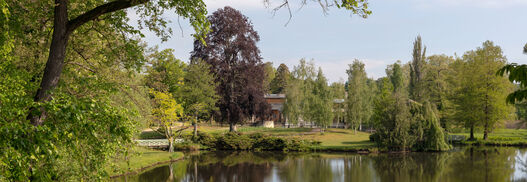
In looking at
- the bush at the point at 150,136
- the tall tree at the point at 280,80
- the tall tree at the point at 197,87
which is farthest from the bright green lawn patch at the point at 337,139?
the tall tree at the point at 280,80

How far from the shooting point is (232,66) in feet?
138

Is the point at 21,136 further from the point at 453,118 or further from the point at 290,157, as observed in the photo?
the point at 453,118

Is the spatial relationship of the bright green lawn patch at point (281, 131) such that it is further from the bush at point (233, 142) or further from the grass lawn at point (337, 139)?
the bush at point (233, 142)

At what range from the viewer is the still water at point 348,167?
66.9 ft

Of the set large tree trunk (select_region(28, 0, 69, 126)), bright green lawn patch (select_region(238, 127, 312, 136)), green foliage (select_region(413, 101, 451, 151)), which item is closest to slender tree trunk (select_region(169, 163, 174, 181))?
large tree trunk (select_region(28, 0, 69, 126))

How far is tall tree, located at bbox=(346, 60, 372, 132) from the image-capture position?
4316cm

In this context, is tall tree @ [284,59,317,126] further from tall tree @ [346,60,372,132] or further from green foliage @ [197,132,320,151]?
green foliage @ [197,132,320,151]

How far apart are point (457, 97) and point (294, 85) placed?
18.0 m

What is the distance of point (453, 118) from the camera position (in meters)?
39.8

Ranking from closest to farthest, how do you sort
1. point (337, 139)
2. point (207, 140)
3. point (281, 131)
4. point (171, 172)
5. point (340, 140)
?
point (171, 172)
point (207, 140)
point (340, 140)
point (337, 139)
point (281, 131)

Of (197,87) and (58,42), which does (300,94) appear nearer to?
(197,87)

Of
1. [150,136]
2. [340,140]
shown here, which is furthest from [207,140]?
[340,140]

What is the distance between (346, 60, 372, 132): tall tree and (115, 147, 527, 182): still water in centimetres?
1301

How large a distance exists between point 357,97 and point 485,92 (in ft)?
39.6
